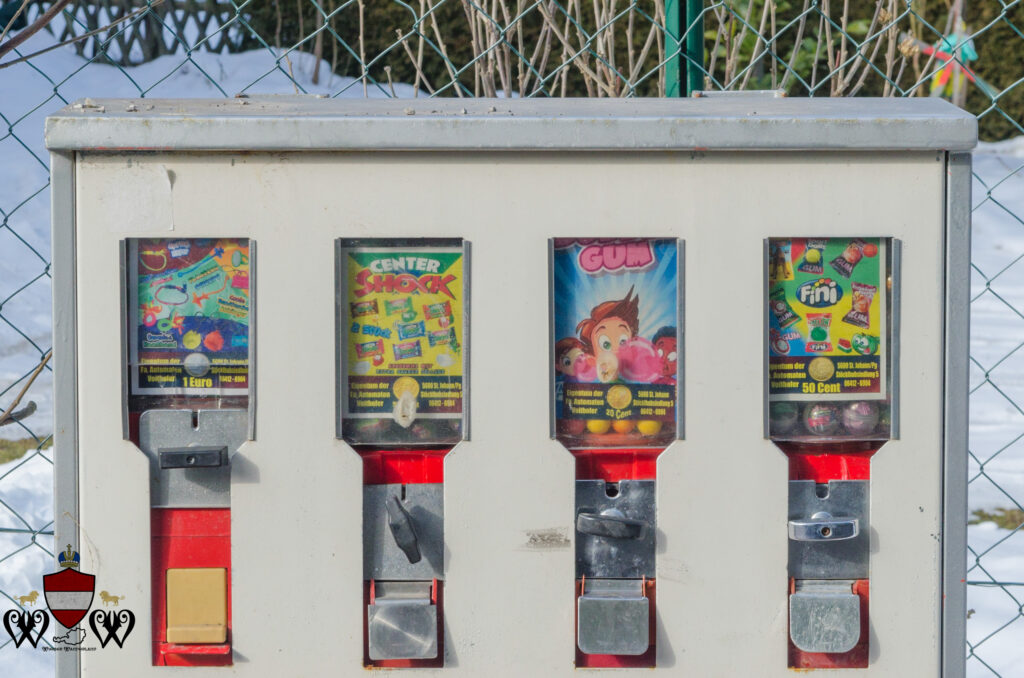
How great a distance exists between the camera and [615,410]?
61.7 inches

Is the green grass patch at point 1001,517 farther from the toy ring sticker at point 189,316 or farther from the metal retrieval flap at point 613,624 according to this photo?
the toy ring sticker at point 189,316

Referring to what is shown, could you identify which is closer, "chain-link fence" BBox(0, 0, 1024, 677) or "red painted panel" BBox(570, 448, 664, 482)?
"red painted panel" BBox(570, 448, 664, 482)

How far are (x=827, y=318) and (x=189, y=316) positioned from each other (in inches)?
33.3

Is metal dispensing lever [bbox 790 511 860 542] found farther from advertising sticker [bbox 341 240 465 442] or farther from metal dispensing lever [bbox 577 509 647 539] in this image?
advertising sticker [bbox 341 240 465 442]

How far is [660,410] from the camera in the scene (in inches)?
61.7

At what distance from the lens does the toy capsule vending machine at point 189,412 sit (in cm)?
154

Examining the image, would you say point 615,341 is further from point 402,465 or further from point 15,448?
point 15,448

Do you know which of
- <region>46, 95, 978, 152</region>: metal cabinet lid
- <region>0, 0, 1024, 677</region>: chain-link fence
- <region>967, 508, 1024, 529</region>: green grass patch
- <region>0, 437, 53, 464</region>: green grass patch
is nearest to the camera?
<region>46, 95, 978, 152</region>: metal cabinet lid

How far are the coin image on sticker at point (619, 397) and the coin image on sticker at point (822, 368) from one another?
0.80ft

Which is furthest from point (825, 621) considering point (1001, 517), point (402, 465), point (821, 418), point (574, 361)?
point (1001, 517)

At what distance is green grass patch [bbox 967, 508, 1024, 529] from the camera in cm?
412

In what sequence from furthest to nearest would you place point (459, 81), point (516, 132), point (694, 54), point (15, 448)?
point (15, 448)
point (459, 81)
point (694, 54)
point (516, 132)

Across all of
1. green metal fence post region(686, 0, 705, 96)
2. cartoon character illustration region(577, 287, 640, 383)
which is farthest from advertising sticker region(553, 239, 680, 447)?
green metal fence post region(686, 0, 705, 96)

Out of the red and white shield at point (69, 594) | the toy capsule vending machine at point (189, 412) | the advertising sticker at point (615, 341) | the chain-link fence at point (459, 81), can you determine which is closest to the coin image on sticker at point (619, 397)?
the advertising sticker at point (615, 341)
